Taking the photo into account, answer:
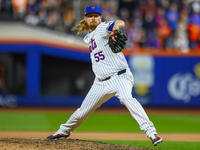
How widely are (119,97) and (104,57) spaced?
0.56 metres

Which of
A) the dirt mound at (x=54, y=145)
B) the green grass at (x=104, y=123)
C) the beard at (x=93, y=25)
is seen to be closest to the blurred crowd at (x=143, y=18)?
the green grass at (x=104, y=123)

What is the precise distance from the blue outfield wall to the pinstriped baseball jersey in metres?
8.85

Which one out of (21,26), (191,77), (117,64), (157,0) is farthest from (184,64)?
(117,64)

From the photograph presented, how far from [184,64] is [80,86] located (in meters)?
3.94

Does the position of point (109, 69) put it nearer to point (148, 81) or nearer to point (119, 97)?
point (119, 97)

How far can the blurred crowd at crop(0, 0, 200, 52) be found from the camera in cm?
1404

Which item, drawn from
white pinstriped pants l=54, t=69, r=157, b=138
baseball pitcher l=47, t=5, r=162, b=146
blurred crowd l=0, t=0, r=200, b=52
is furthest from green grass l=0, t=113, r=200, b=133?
baseball pitcher l=47, t=5, r=162, b=146

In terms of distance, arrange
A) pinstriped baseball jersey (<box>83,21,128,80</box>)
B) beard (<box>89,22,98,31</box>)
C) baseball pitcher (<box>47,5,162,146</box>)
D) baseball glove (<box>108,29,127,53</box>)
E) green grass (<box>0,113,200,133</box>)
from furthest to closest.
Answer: green grass (<box>0,113,200,133</box>) < beard (<box>89,22,98,31</box>) < pinstriped baseball jersey (<box>83,21,128,80</box>) < baseball pitcher (<box>47,5,162,146</box>) < baseball glove (<box>108,29,127,53</box>)

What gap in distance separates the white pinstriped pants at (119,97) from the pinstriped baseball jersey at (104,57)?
10cm

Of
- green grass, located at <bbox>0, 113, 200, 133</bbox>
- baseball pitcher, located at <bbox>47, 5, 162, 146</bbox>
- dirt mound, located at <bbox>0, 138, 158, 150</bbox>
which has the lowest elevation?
dirt mound, located at <bbox>0, 138, 158, 150</bbox>

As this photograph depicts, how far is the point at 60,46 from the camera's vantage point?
14375mm

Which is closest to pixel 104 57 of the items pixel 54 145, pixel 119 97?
pixel 119 97

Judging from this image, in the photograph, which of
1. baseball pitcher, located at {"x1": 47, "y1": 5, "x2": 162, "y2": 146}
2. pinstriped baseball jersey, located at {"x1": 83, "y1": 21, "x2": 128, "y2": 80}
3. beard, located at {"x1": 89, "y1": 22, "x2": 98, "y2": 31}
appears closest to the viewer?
baseball pitcher, located at {"x1": 47, "y1": 5, "x2": 162, "y2": 146}

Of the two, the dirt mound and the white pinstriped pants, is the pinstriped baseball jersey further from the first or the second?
the dirt mound
